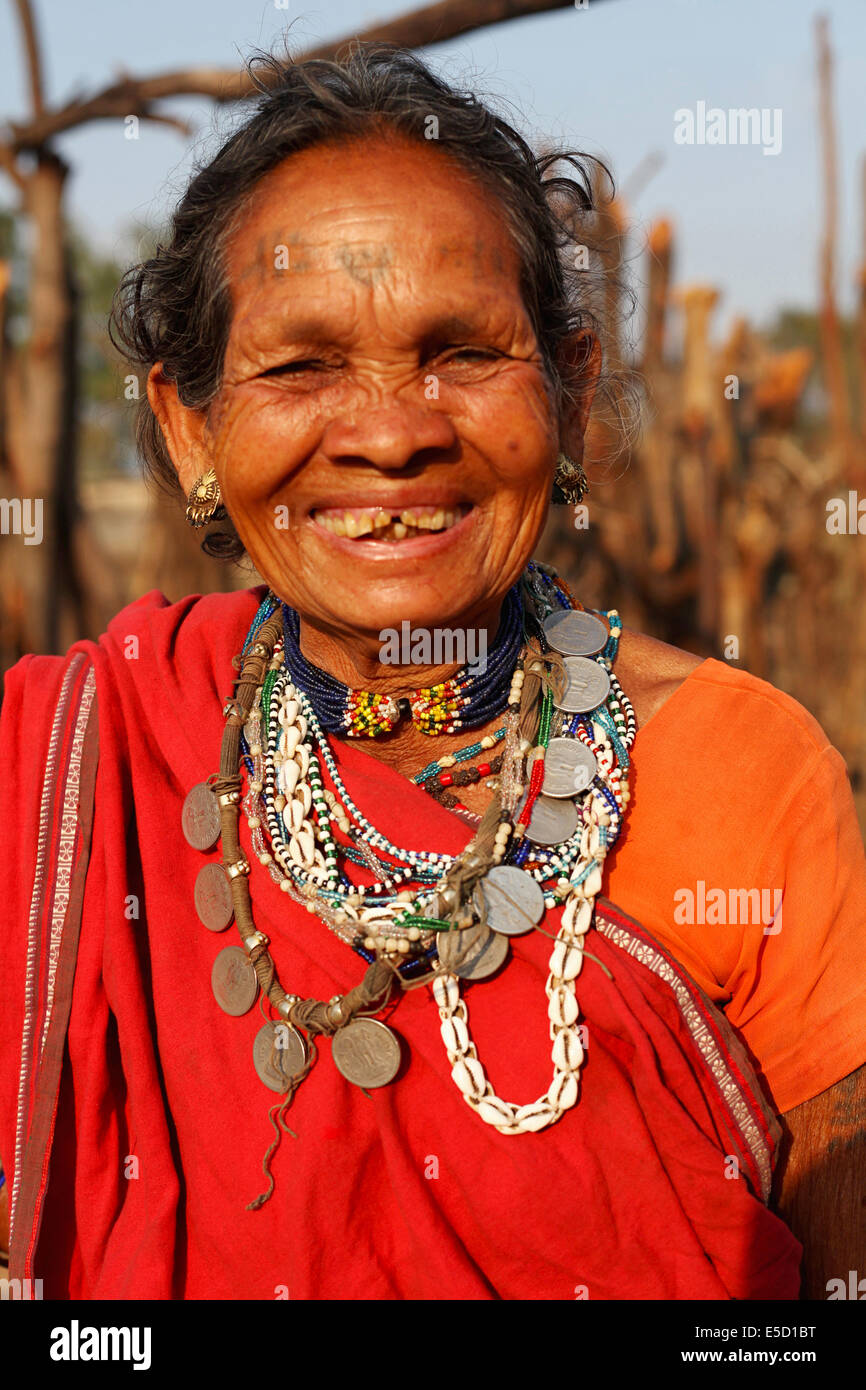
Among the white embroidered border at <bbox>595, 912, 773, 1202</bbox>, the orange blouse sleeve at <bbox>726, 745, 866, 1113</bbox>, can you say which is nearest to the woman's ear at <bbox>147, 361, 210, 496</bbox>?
the white embroidered border at <bbox>595, 912, 773, 1202</bbox>

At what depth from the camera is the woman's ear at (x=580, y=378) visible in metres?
2.23

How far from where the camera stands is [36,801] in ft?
7.25

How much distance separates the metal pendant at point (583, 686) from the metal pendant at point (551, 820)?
0.54ft

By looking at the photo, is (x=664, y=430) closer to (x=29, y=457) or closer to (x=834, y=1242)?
(x=29, y=457)

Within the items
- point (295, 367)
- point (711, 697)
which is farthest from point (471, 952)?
point (295, 367)

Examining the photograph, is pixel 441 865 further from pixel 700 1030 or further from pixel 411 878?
pixel 700 1030

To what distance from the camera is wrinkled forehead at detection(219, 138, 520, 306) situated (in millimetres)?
1843

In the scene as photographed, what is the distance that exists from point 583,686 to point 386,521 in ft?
1.52

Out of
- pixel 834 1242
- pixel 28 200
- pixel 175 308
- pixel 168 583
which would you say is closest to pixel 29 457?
pixel 28 200

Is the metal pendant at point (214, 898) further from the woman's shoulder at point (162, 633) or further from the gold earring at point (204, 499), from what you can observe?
the gold earring at point (204, 499)

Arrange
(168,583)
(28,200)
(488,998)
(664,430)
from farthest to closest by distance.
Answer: (664,430), (168,583), (28,200), (488,998)

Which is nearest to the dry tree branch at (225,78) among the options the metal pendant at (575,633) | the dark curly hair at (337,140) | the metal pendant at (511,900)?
the dark curly hair at (337,140)

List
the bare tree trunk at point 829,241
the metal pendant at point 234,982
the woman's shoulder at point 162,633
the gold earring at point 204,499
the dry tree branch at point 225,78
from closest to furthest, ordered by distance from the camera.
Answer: the metal pendant at point 234,982
the gold earring at point 204,499
the woman's shoulder at point 162,633
the dry tree branch at point 225,78
the bare tree trunk at point 829,241

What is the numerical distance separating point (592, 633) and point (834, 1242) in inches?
42.3
